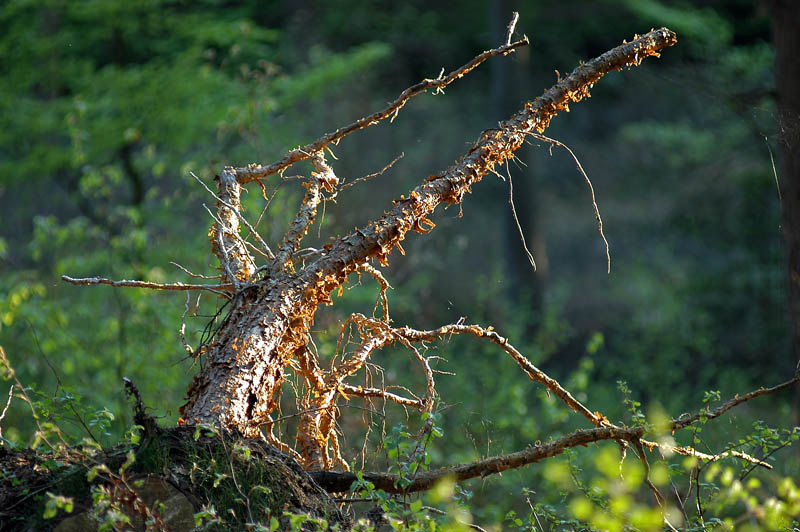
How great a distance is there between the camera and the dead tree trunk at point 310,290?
246 cm

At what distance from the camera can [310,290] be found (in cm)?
266

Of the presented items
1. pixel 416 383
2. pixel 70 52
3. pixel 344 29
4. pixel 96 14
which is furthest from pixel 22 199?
pixel 344 29

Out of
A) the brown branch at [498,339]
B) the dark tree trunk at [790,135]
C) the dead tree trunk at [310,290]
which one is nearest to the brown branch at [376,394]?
the dead tree trunk at [310,290]

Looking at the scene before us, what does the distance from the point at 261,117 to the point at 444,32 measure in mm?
10795

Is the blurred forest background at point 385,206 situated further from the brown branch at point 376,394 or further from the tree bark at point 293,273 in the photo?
the tree bark at point 293,273

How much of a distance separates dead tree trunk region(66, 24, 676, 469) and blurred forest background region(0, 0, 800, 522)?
47 centimetres

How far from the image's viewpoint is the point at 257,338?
2.50m

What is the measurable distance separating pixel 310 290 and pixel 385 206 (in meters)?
8.67

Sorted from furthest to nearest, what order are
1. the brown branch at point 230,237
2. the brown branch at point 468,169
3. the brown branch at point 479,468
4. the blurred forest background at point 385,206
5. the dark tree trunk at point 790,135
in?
the blurred forest background at point 385,206
the dark tree trunk at point 790,135
the brown branch at point 230,237
the brown branch at point 468,169
the brown branch at point 479,468

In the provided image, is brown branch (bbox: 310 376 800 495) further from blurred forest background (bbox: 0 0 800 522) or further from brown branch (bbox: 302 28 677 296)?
brown branch (bbox: 302 28 677 296)

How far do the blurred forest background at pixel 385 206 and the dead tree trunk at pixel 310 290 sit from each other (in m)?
0.47

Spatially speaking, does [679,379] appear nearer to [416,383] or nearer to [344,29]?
[416,383]

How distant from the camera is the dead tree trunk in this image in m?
2.46

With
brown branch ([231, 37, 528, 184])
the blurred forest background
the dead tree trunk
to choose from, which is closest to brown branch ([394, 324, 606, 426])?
the dead tree trunk
